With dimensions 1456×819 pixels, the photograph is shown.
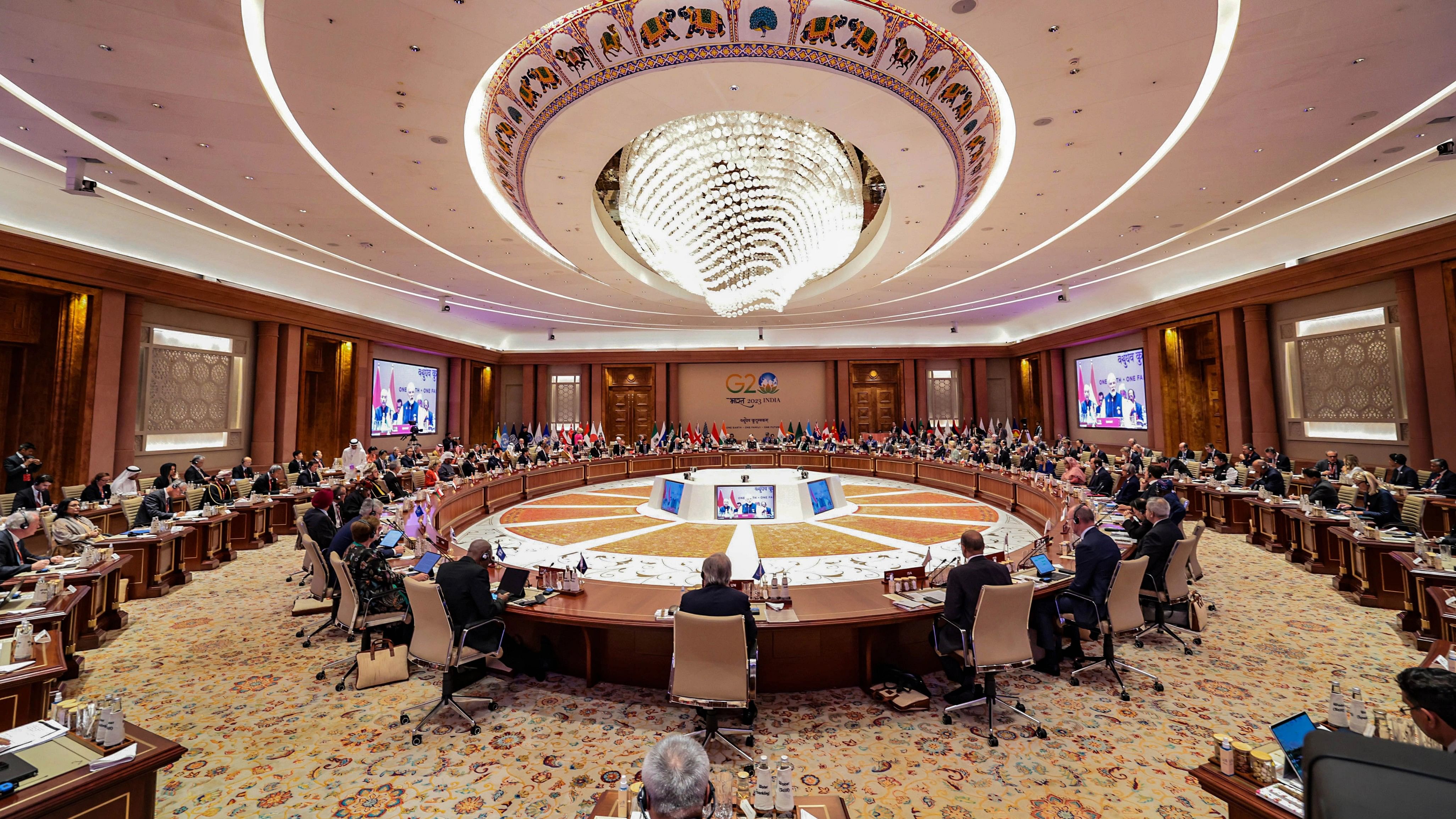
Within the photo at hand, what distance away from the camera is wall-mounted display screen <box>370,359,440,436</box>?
1661 centimetres

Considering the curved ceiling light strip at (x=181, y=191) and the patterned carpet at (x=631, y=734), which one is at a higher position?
the curved ceiling light strip at (x=181, y=191)

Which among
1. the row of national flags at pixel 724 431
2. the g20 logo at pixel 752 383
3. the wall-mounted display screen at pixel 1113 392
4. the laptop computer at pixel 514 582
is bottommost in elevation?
the laptop computer at pixel 514 582

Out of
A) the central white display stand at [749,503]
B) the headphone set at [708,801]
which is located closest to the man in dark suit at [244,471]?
the central white display stand at [749,503]

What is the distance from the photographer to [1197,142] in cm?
670

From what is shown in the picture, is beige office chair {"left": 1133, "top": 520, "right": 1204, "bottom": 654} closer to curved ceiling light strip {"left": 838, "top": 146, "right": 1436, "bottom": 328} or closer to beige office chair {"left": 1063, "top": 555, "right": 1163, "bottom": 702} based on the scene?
beige office chair {"left": 1063, "top": 555, "right": 1163, "bottom": 702}

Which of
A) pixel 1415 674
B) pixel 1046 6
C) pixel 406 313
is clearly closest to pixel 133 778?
pixel 1415 674

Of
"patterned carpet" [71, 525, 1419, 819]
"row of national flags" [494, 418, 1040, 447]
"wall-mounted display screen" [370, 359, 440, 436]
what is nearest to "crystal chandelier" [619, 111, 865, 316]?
"patterned carpet" [71, 525, 1419, 819]

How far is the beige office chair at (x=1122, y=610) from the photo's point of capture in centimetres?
393

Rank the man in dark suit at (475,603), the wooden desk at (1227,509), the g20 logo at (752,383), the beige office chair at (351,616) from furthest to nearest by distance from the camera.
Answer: the g20 logo at (752,383), the wooden desk at (1227,509), the beige office chair at (351,616), the man in dark suit at (475,603)

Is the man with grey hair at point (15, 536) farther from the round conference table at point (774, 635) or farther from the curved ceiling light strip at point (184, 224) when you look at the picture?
the curved ceiling light strip at point (184, 224)

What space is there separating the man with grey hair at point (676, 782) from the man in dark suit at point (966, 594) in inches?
92.9

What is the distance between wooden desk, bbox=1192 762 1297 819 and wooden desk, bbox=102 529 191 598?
8.32 metres

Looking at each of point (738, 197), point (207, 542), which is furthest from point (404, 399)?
point (738, 197)

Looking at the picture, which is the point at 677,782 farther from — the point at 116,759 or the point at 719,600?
the point at 116,759
